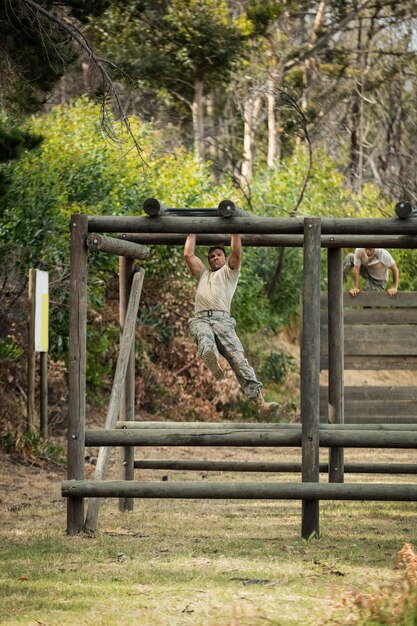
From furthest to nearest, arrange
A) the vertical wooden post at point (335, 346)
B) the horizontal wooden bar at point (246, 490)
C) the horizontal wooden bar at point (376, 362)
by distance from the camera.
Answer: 1. the horizontal wooden bar at point (376, 362)
2. the vertical wooden post at point (335, 346)
3. the horizontal wooden bar at point (246, 490)

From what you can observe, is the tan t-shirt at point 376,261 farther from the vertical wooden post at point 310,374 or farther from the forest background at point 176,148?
the vertical wooden post at point 310,374

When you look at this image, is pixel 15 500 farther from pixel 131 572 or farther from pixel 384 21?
pixel 384 21

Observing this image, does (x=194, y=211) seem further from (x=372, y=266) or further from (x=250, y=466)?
(x=372, y=266)

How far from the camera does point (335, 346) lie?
10.3 m

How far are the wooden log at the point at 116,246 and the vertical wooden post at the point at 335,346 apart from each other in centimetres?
163

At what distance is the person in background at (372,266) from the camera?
12188 millimetres

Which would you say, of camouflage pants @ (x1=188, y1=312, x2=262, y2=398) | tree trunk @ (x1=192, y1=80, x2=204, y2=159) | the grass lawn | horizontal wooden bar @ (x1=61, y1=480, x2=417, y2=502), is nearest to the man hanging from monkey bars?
camouflage pants @ (x1=188, y1=312, x2=262, y2=398)

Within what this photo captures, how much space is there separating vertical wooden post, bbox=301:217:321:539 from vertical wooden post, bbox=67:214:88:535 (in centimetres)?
166

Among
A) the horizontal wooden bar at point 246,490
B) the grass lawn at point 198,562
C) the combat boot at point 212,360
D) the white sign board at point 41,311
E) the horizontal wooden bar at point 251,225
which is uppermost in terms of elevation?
the horizontal wooden bar at point 251,225

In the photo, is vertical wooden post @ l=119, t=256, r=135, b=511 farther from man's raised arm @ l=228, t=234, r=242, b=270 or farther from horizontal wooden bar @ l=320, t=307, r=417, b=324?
horizontal wooden bar @ l=320, t=307, r=417, b=324

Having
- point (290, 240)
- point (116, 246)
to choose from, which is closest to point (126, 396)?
point (116, 246)

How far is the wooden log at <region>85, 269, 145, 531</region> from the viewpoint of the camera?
29.6 ft

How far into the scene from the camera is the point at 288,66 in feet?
111

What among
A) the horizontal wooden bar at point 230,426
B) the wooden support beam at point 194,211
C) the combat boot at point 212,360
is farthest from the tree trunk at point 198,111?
the wooden support beam at point 194,211
